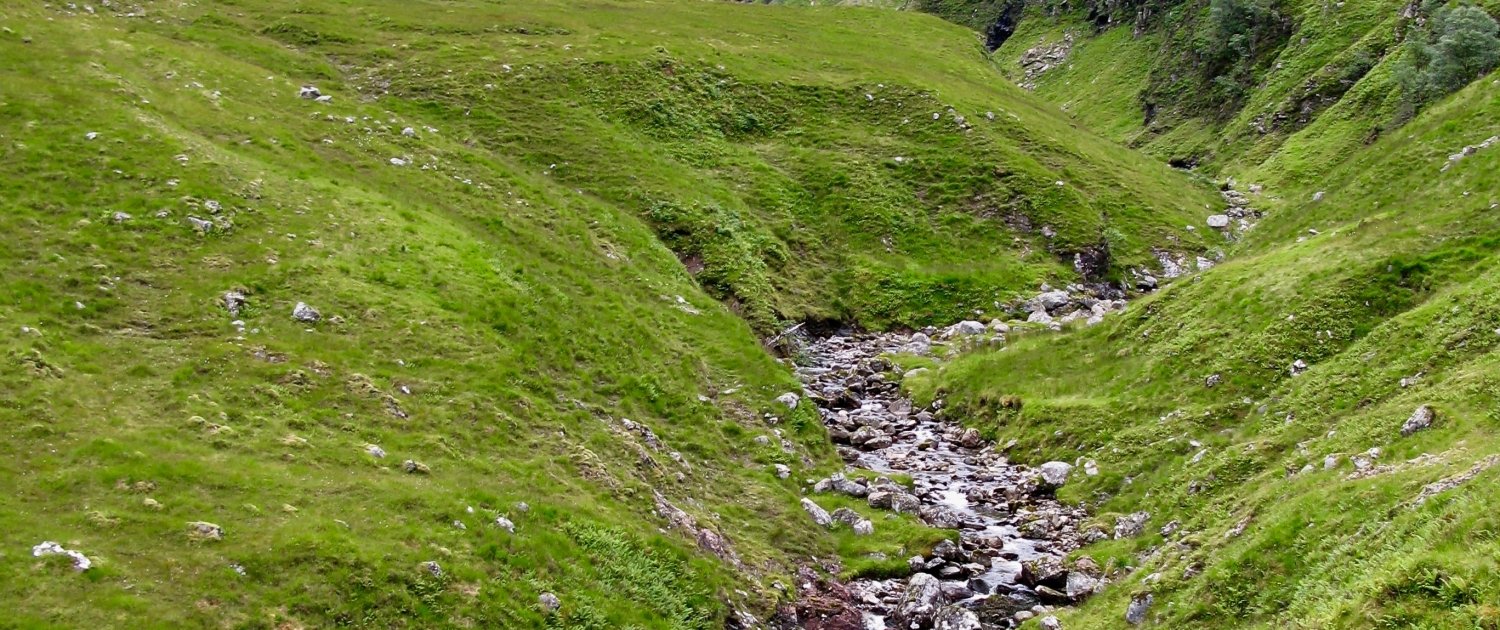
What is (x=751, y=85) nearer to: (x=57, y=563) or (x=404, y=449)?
(x=404, y=449)

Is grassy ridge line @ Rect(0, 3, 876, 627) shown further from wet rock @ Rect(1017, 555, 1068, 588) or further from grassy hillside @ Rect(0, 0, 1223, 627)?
wet rock @ Rect(1017, 555, 1068, 588)

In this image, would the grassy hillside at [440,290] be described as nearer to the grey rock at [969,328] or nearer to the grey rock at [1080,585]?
the grey rock at [969,328]

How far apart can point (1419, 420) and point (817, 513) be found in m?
17.3

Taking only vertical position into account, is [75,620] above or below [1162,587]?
above

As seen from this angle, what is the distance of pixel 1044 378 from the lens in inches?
1583

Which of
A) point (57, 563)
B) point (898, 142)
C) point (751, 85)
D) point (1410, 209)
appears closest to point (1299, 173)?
point (898, 142)

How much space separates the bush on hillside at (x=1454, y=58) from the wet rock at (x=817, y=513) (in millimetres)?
56099

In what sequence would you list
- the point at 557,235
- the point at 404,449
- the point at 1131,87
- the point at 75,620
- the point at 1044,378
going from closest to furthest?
the point at 75,620
the point at 404,449
the point at 1044,378
the point at 557,235
the point at 1131,87

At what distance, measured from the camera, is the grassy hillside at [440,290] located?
1958cm

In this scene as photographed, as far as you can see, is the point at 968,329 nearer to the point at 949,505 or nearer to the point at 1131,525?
the point at 949,505

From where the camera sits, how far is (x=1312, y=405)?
27.4 m

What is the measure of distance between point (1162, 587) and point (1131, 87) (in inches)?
4419

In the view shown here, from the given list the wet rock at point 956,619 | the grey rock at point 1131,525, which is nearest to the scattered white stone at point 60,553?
the wet rock at point 956,619

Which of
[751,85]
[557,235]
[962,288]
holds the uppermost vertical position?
[751,85]
